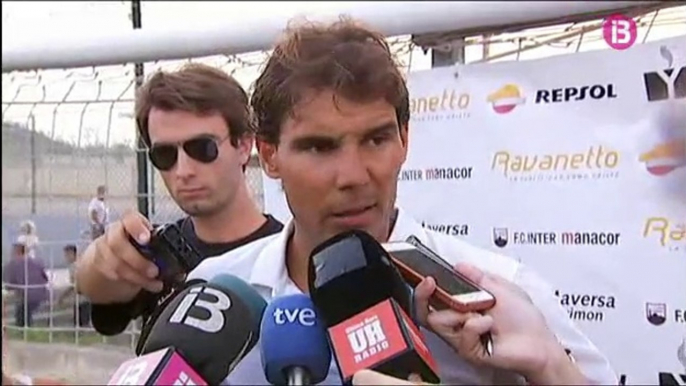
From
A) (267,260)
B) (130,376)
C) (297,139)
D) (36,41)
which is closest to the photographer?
(130,376)

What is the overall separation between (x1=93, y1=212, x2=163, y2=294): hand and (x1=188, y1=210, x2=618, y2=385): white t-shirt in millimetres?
40

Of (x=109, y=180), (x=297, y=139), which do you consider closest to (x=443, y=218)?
(x=109, y=180)

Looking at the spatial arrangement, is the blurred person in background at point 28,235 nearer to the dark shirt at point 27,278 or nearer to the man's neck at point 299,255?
the dark shirt at point 27,278

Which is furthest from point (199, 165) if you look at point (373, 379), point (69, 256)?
point (373, 379)

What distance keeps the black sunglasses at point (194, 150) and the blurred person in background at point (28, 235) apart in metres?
0.55

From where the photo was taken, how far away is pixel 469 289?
63 centimetres

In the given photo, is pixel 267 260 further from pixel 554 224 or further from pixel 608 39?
pixel 554 224

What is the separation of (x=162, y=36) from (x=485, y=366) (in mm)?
1027

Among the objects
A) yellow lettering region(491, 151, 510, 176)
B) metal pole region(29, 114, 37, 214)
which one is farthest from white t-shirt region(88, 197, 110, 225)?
yellow lettering region(491, 151, 510, 176)

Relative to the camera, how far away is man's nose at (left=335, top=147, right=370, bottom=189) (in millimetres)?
673

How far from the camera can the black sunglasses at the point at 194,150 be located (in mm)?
928

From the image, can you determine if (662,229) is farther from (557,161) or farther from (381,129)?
(381,129)

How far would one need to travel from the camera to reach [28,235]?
146 centimetres

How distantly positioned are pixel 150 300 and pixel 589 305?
86 centimetres
